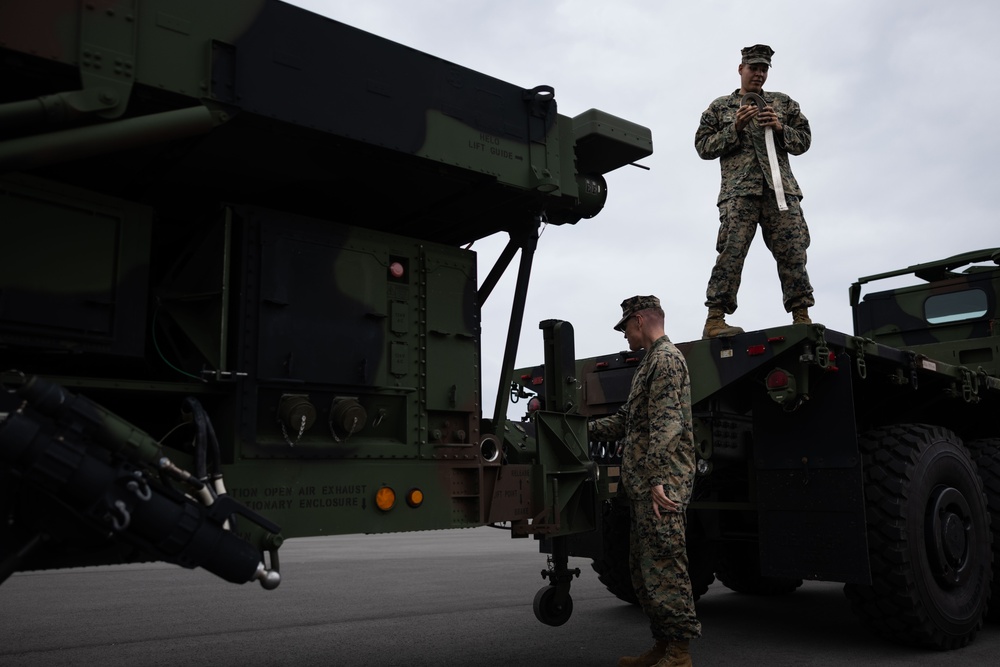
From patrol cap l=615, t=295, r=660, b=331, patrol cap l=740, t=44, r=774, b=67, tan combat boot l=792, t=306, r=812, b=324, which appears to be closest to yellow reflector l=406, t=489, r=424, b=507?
patrol cap l=615, t=295, r=660, b=331

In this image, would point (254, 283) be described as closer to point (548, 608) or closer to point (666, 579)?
point (666, 579)

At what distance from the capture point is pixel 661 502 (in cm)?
425

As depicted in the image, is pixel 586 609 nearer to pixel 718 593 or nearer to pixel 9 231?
pixel 718 593

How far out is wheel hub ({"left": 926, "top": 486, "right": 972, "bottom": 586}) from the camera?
16.5 ft

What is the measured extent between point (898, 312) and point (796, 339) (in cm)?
348

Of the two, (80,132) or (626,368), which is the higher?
(80,132)

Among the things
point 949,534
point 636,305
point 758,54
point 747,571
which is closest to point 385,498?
point 636,305

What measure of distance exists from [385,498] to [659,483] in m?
1.37

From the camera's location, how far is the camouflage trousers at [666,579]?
13.7 feet

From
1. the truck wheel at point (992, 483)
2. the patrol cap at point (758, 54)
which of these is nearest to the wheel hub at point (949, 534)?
the truck wheel at point (992, 483)

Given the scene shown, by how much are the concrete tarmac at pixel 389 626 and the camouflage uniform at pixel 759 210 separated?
2070 mm

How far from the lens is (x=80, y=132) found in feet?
9.37

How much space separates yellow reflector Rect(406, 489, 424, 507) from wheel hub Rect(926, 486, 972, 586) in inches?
119

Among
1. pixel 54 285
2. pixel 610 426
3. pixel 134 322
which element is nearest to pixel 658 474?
pixel 610 426
